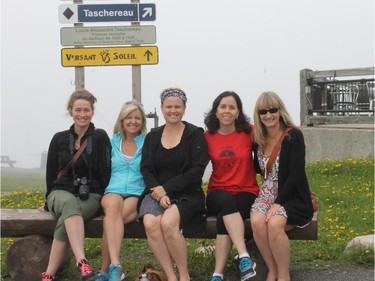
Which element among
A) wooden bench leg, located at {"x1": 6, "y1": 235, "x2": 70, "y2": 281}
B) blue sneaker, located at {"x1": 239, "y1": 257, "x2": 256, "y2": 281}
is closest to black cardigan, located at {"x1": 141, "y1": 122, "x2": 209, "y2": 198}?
blue sneaker, located at {"x1": 239, "y1": 257, "x2": 256, "y2": 281}

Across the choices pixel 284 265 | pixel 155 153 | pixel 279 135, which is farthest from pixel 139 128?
pixel 284 265

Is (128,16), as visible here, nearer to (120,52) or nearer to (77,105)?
(120,52)

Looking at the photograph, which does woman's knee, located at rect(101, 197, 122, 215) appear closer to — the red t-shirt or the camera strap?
the camera strap

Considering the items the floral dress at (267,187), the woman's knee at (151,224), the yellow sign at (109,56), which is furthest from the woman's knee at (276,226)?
the yellow sign at (109,56)

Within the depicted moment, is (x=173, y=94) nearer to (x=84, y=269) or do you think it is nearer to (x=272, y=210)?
(x=272, y=210)

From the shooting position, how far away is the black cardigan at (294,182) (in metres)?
4.81

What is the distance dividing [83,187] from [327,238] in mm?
2676

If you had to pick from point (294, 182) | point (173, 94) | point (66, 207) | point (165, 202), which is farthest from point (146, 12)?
point (294, 182)

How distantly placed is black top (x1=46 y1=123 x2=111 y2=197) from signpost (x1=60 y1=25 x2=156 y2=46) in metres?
4.47

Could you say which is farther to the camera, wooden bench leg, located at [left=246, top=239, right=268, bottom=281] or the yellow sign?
the yellow sign

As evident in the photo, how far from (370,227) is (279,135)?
2.32 meters

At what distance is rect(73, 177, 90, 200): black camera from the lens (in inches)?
200

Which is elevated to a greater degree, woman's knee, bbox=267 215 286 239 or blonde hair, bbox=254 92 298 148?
blonde hair, bbox=254 92 298 148

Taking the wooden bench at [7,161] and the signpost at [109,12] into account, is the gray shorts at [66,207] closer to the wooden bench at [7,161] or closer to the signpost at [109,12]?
the signpost at [109,12]
